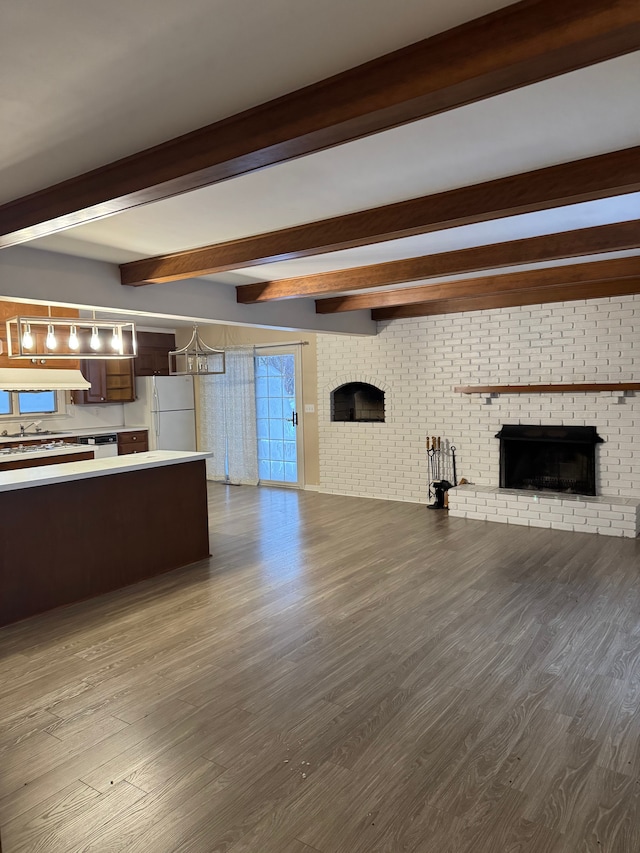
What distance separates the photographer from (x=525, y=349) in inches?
254

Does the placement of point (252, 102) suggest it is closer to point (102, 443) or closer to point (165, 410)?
point (102, 443)

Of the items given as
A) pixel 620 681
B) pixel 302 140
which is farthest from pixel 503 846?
pixel 302 140

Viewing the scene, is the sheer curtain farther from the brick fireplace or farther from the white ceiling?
the white ceiling

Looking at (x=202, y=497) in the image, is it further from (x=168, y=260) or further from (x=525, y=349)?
(x=525, y=349)

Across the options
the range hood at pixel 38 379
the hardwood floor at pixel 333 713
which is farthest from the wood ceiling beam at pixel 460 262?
the range hood at pixel 38 379

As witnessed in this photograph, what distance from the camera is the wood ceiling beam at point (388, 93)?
56.4 inches

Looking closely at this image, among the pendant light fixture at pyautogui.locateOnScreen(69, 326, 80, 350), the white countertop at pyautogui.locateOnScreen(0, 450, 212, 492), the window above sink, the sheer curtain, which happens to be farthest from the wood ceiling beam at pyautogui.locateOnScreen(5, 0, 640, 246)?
the sheer curtain

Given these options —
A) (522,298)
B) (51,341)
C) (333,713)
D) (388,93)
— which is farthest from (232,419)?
(388,93)

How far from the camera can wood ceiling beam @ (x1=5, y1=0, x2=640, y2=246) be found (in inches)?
56.4

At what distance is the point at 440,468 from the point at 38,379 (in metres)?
4.65

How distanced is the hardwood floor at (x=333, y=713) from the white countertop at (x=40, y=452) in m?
2.48

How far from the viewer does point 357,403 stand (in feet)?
26.3

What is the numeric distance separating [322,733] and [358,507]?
15.3ft

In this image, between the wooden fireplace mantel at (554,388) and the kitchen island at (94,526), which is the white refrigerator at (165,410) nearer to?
the kitchen island at (94,526)
